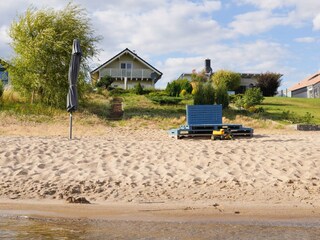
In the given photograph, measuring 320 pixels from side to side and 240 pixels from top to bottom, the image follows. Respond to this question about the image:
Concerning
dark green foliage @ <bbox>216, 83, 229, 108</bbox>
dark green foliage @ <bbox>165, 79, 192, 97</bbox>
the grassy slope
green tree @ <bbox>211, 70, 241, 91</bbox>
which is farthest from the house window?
dark green foliage @ <bbox>216, 83, 229, 108</bbox>

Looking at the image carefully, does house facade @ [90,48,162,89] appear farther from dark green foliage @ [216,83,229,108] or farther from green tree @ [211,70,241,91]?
dark green foliage @ [216,83,229,108]

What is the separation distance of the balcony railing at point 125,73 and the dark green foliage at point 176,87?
10.6 metres

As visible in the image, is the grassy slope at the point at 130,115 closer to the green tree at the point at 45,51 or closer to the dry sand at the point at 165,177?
the green tree at the point at 45,51

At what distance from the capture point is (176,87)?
37.0 m

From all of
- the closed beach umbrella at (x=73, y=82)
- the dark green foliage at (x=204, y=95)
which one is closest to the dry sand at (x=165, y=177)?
the closed beach umbrella at (x=73, y=82)

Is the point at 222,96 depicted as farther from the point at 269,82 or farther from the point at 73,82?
the point at 269,82

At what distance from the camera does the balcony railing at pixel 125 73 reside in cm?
4769

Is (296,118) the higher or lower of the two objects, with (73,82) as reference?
lower

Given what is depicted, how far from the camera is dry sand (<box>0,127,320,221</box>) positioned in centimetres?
721

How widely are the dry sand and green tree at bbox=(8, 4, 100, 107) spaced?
557 inches

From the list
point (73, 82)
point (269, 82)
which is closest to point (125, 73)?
point (269, 82)

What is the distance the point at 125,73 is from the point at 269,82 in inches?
573

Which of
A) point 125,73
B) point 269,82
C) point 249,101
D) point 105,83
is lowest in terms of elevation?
point 249,101

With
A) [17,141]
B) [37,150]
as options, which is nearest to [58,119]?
[17,141]
